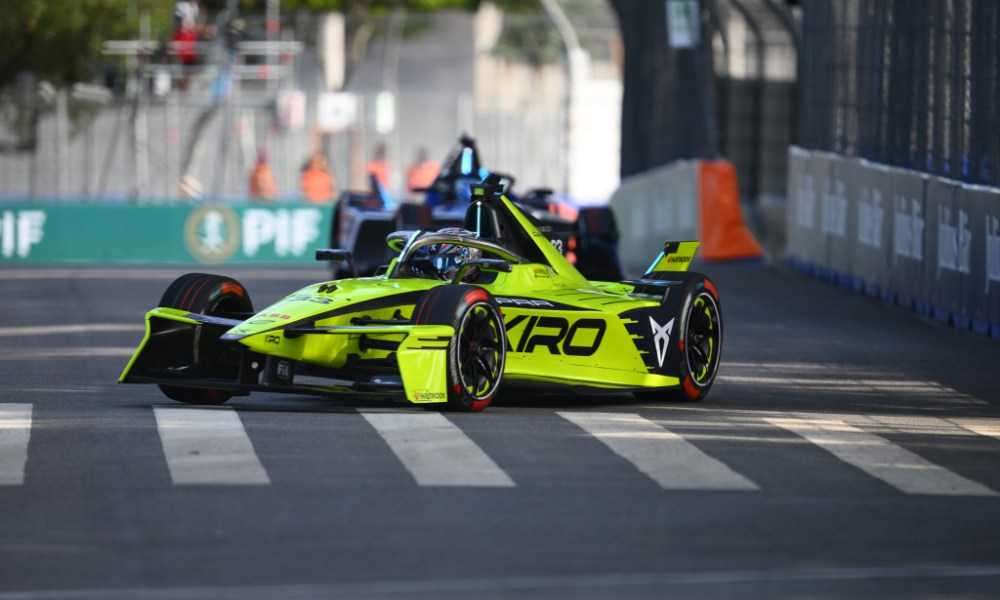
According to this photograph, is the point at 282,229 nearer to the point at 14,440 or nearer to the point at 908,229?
the point at 908,229

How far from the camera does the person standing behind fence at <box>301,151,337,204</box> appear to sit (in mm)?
41188

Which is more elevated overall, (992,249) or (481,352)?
(992,249)

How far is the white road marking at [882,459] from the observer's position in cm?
1012

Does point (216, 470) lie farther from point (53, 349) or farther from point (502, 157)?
point (502, 157)

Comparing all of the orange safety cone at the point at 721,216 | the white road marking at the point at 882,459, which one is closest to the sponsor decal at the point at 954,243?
the white road marking at the point at 882,459

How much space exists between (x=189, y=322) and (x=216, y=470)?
2721 millimetres

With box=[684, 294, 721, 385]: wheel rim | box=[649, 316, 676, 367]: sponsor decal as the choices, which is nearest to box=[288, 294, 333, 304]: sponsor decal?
box=[649, 316, 676, 367]: sponsor decal

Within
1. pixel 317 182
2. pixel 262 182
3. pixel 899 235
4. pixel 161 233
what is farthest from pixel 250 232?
pixel 899 235

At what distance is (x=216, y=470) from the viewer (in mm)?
10156

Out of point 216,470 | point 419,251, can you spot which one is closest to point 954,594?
point 216,470

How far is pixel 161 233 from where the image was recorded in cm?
3719

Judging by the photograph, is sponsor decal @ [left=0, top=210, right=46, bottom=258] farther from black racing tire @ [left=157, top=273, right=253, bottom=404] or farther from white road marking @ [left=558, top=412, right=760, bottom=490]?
white road marking @ [left=558, top=412, right=760, bottom=490]

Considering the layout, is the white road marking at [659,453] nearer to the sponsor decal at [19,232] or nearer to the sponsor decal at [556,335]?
the sponsor decal at [556,335]

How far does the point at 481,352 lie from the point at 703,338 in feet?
7.32
